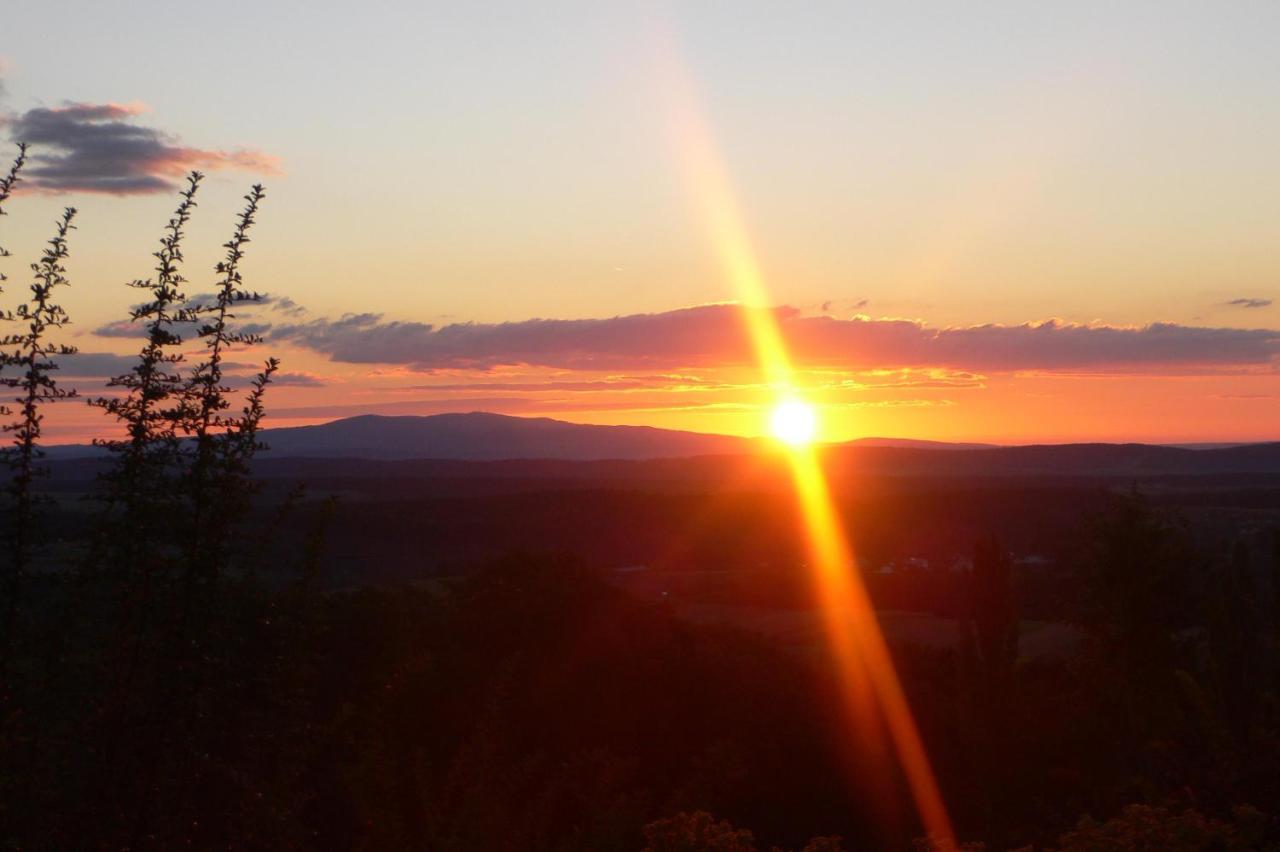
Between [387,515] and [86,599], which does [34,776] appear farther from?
[387,515]

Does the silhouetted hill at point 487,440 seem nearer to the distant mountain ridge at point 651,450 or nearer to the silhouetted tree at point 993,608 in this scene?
the distant mountain ridge at point 651,450

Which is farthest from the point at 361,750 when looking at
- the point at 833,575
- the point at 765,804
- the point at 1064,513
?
the point at 1064,513

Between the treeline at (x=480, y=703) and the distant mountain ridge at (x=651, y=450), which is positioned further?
the distant mountain ridge at (x=651, y=450)

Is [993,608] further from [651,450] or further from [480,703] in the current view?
[651,450]

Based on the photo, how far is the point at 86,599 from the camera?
6883 millimetres

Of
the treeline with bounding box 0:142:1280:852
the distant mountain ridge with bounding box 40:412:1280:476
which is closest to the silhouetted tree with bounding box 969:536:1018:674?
the treeline with bounding box 0:142:1280:852

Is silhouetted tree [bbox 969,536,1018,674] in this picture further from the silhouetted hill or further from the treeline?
the silhouetted hill

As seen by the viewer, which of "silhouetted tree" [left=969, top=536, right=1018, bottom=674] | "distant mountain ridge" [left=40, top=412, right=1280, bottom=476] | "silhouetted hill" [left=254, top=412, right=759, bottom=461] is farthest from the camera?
"silhouetted hill" [left=254, top=412, right=759, bottom=461]

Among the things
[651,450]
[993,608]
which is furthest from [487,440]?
[993,608]

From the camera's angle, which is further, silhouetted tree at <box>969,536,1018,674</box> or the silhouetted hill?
the silhouetted hill

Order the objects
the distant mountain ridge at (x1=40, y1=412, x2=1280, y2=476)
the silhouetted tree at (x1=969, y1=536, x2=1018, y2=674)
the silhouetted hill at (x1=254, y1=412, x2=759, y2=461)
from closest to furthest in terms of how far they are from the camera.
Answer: the silhouetted tree at (x1=969, y1=536, x2=1018, y2=674) < the distant mountain ridge at (x1=40, y1=412, x2=1280, y2=476) < the silhouetted hill at (x1=254, y1=412, x2=759, y2=461)

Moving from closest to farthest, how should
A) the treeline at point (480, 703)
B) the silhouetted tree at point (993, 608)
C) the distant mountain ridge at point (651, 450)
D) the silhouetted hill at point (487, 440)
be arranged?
the treeline at point (480, 703) → the silhouetted tree at point (993, 608) → the distant mountain ridge at point (651, 450) → the silhouetted hill at point (487, 440)

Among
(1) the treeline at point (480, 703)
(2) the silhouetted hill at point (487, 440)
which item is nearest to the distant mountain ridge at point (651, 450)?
(2) the silhouetted hill at point (487, 440)

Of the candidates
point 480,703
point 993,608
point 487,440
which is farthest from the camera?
point 487,440
